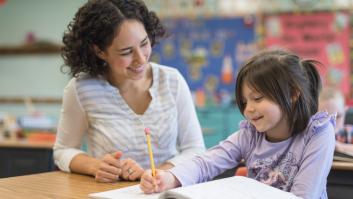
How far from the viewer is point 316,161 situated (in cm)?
113

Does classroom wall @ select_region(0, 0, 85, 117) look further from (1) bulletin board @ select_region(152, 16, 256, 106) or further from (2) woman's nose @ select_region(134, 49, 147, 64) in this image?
(2) woman's nose @ select_region(134, 49, 147, 64)

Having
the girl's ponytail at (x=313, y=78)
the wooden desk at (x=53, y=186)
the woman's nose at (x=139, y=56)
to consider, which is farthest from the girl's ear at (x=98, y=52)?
the girl's ponytail at (x=313, y=78)

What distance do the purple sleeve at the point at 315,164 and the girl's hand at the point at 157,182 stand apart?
28 centimetres

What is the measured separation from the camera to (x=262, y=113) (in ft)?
3.93

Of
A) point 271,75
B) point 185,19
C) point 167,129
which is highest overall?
point 185,19

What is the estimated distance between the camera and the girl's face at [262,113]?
47.2 inches

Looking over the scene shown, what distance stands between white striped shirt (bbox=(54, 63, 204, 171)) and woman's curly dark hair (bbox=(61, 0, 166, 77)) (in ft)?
0.19

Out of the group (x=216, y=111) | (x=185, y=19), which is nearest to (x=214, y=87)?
(x=216, y=111)

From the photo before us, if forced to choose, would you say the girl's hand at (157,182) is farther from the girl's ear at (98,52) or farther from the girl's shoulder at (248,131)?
the girl's ear at (98,52)

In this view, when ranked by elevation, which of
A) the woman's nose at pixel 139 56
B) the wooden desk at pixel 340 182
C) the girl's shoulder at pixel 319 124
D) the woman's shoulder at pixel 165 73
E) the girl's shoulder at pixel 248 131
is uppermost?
the woman's nose at pixel 139 56

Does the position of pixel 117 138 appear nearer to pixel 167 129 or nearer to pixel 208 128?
pixel 167 129

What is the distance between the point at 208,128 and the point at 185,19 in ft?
3.62

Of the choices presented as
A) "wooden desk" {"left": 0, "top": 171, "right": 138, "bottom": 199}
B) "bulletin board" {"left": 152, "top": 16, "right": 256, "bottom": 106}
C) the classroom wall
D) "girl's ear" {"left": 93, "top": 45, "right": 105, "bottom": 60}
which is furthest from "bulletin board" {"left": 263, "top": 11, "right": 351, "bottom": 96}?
"wooden desk" {"left": 0, "top": 171, "right": 138, "bottom": 199}

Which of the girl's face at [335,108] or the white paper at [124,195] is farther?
the girl's face at [335,108]
